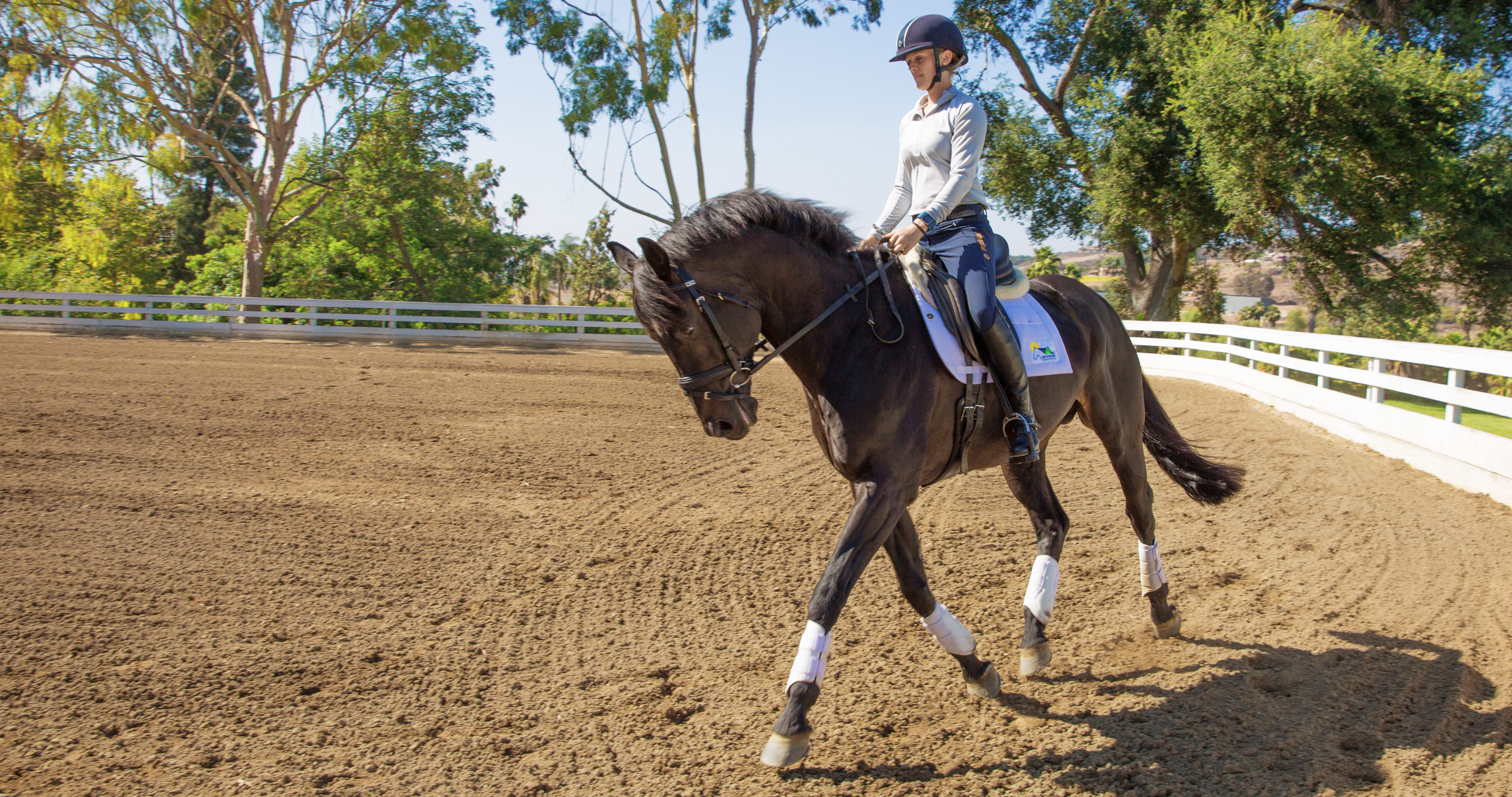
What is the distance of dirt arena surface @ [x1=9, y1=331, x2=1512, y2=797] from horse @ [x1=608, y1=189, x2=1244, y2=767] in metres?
0.42

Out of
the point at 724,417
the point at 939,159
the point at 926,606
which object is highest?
the point at 939,159

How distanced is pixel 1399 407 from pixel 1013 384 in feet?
25.3

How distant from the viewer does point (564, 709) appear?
359 centimetres

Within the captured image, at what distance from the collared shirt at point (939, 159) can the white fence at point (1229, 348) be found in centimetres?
146

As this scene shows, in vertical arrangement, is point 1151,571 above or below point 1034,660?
above

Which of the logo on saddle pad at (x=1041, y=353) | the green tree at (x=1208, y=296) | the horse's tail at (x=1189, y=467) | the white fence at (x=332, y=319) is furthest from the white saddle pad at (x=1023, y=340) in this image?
the green tree at (x=1208, y=296)

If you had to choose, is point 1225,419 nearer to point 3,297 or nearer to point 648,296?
point 648,296

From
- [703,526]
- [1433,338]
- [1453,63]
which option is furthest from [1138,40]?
[703,526]

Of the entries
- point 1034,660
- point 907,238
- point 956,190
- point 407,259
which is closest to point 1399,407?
point 1034,660

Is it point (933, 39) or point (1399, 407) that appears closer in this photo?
point (933, 39)

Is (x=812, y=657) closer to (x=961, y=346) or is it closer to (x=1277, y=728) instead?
(x=961, y=346)

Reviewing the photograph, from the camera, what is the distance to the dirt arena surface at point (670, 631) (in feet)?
10.3

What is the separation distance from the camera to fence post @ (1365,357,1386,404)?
29.6 ft

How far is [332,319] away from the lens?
24016mm
